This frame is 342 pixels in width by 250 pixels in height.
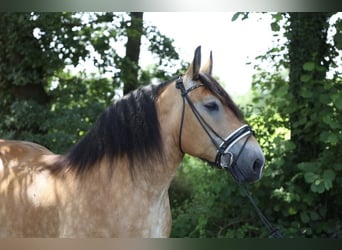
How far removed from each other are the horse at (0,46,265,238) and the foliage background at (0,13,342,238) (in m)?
1.50

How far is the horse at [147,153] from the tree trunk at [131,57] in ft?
9.12

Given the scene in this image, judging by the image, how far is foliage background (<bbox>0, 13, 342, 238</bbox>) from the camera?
425cm

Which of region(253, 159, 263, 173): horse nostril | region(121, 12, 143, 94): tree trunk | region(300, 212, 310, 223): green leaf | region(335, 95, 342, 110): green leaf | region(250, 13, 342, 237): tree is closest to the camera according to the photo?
region(253, 159, 263, 173): horse nostril

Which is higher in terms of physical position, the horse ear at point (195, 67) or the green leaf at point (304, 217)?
the horse ear at point (195, 67)

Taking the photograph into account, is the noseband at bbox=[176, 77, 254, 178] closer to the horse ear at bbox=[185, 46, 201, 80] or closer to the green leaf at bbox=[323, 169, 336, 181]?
the horse ear at bbox=[185, 46, 201, 80]

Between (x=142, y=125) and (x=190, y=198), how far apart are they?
2.58 meters

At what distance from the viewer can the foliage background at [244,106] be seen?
4.25 metres

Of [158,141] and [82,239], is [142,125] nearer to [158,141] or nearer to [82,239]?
[158,141]

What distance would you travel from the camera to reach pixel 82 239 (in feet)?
8.35

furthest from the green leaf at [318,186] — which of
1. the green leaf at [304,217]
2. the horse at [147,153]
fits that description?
the horse at [147,153]

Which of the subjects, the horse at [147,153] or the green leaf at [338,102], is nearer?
the horse at [147,153]

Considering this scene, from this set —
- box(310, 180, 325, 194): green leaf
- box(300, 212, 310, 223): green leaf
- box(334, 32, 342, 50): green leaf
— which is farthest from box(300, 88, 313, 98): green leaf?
box(300, 212, 310, 223): green leaf

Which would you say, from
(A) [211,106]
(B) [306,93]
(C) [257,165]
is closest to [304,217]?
(B) [306,93]

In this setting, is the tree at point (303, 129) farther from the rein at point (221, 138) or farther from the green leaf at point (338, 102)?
the rein at point (221, 138)
